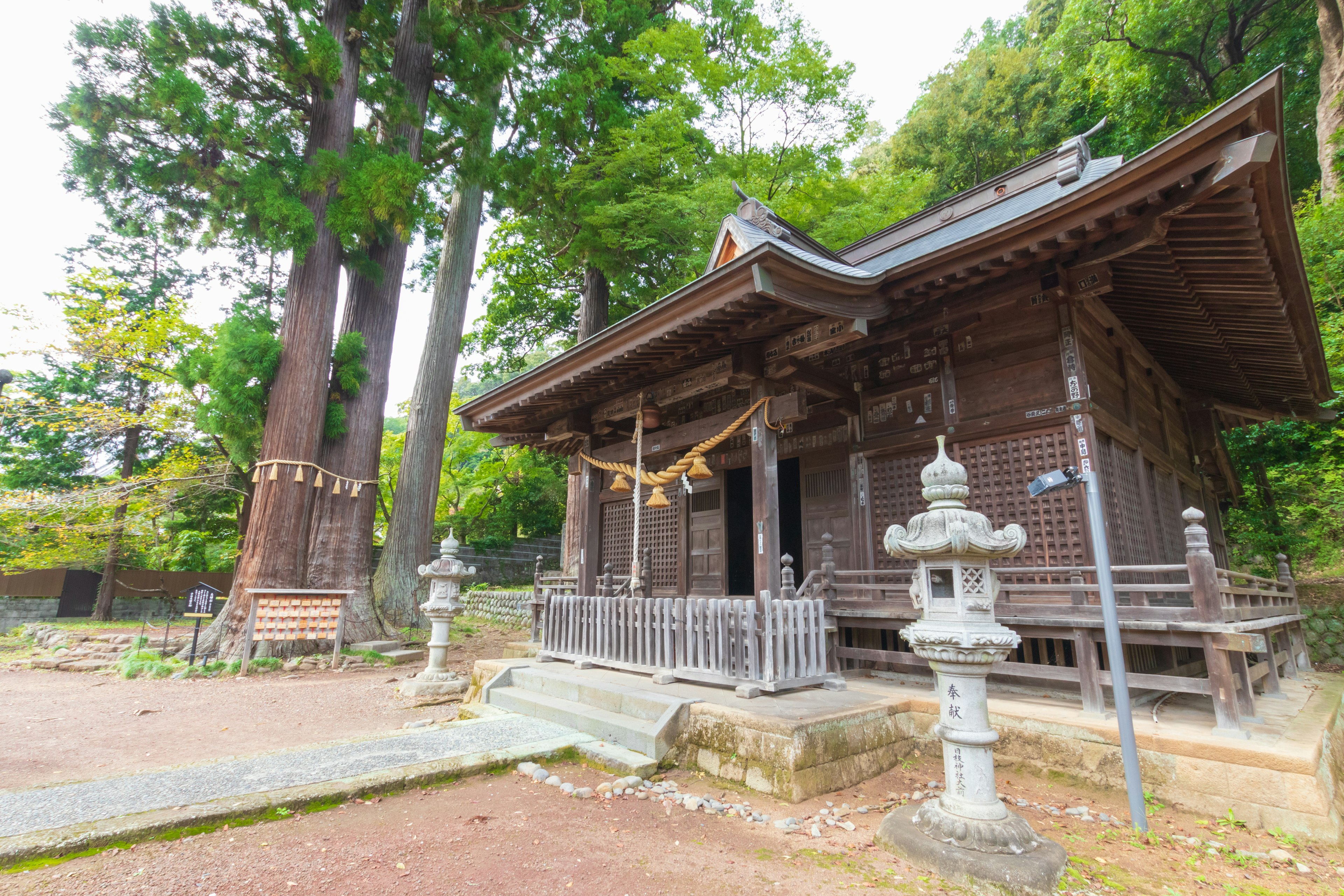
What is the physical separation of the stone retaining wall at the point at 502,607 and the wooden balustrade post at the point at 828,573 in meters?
10.6

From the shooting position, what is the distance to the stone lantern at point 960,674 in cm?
302

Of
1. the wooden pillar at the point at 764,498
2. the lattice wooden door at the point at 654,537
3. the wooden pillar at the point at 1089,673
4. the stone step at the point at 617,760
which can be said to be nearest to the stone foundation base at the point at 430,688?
the lattice wooden door at the point at 654,537

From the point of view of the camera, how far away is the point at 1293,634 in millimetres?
7949

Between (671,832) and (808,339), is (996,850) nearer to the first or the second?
(671,832)

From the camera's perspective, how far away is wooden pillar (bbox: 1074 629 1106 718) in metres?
4.64

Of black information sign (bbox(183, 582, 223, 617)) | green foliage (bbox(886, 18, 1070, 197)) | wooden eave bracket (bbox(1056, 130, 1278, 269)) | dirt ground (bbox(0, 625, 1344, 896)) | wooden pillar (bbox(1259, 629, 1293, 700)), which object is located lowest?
dirt ground (bbox(0, 625, 1344, 896))

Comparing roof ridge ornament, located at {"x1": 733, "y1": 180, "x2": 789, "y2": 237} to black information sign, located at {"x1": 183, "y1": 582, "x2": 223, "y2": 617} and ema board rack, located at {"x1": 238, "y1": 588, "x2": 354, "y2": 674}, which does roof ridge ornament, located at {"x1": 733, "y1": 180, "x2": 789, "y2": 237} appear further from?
black information sign, located at {"x1": 183, "y1": 582, "x2": 223, "y2": 617}

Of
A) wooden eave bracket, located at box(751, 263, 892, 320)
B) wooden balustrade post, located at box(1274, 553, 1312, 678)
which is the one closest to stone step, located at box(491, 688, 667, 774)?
wooden eave bracket, located at box(751, 263, 892, 320)

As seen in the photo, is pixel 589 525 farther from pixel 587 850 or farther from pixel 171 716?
pixel 587 850

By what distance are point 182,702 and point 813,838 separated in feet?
26.1

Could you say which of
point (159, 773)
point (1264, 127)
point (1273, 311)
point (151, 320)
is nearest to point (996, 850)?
point (1264, 127)

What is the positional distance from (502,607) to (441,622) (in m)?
9.98

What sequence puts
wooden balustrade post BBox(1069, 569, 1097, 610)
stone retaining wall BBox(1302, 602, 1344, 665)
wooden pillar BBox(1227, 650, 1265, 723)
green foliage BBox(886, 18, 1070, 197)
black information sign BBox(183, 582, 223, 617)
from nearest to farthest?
wooden pillar BBox(1227, 650, 1265, 723) → wooden balustrade post BBox(1069, 569, 1097, 610) → black information sign BBox(183, 582, 223, 617) → stone retaining wall BBox(1302, 602, 1344, 665) → green foliage BBox(886, 18, 1070, 197)

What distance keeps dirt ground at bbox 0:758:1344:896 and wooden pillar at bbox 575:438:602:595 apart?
14.8 feet
